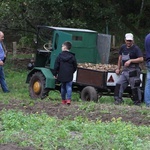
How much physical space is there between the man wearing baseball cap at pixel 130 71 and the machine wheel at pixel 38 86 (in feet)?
6.73

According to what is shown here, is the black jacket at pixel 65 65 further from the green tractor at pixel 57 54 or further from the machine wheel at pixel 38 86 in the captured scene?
the machine wheel at pixel 38 86

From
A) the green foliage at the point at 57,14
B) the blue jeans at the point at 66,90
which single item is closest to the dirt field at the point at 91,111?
the blue jeans at the point at 66,90

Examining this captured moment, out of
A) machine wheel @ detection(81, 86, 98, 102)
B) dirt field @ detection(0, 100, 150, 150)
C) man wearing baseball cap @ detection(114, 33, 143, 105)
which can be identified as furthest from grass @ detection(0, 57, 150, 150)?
machine wheel @ detection(81, 86, 98, 102)

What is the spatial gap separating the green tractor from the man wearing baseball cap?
125 cm

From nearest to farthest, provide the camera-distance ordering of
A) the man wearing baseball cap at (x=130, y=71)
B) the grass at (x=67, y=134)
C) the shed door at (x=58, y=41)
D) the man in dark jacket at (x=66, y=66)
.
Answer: the grass at (x=67, y=134) < the man wearing baseball cap at (x=130, y=71) < the man in dark jacket at (x=66, y=66) < the shed door at (x=58, y=41)

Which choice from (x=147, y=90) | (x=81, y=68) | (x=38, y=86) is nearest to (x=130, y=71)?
(x=147, y=90)

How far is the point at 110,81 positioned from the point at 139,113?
286 centimetres

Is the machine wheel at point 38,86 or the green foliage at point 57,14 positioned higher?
the green foliage at point 57,14

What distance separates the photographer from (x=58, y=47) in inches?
539

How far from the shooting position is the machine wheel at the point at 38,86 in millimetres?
13844

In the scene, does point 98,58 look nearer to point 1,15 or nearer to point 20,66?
point 1,15

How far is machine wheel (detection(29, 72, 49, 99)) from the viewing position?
13844 millimetres

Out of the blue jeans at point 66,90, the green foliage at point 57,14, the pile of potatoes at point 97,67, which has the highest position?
the green foliage at point 57,14

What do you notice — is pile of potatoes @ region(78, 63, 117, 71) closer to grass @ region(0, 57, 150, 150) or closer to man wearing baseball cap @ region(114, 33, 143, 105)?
man wearing baseball cap @ region(114, 33, 143, 105)
